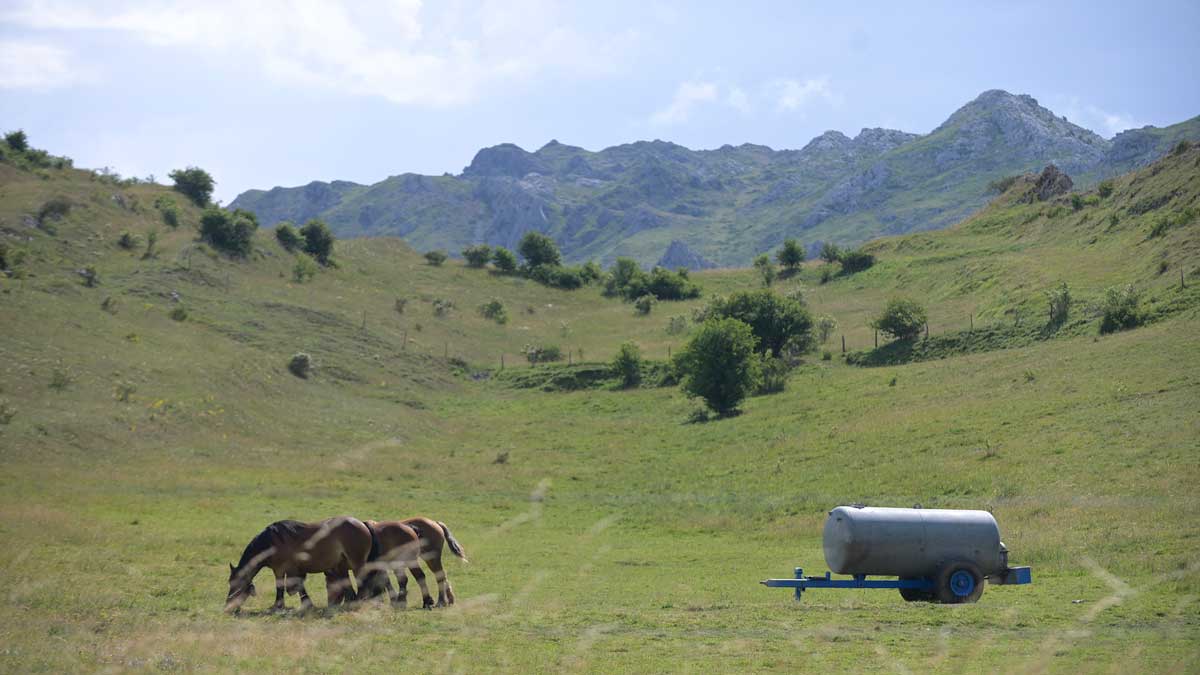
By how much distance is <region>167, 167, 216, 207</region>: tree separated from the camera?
374ft

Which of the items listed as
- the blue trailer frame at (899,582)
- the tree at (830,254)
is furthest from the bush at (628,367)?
the blue trailer frame at (899,582)

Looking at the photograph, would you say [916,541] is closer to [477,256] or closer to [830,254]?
[830,254]

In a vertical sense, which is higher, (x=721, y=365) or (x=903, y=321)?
(x=903, y=321)

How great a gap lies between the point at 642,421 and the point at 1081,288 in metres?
38.5

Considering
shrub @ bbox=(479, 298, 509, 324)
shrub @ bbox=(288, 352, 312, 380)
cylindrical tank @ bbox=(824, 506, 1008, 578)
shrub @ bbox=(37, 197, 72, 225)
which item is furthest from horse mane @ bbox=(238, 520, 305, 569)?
shrub @ bbox=(479, 298, 509, 324)

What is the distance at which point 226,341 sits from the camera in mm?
75438

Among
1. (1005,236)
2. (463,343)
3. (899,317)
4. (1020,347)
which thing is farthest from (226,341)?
(1005,236)

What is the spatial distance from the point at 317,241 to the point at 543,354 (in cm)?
3652

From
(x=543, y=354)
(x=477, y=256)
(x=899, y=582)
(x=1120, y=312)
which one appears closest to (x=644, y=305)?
(x=543, y=354)

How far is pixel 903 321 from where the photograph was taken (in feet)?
267

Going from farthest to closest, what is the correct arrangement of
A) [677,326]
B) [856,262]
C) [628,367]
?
1. [856,262]
2. [677,326]
3. [628,367]

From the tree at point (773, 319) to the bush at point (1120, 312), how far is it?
25.2m

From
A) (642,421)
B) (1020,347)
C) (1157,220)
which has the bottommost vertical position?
(642,421)

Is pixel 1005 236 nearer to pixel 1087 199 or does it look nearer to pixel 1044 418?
pixel 1087 199
